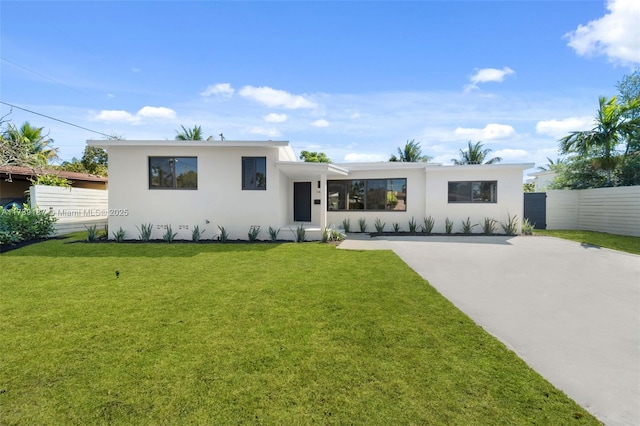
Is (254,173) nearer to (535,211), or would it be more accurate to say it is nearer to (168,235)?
(168,235)

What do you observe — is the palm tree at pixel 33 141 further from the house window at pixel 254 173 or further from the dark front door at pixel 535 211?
the dark front door at pixel 535 211

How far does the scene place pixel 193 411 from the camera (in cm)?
214

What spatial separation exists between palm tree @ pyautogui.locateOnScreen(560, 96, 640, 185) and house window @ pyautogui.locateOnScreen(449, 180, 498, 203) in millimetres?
6699

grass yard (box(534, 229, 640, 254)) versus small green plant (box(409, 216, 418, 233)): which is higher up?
small green plant (box(409, 216, 418, 233))

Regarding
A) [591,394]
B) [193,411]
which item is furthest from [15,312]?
[591,394]

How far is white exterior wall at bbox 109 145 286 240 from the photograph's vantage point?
10625 mm

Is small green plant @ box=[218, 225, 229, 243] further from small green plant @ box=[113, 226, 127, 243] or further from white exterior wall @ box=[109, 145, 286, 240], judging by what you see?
small green plant @ box=[113, 226, 127, 243]

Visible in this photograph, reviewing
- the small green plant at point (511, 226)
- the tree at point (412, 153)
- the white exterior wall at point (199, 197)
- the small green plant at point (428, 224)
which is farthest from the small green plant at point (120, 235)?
the tree at point (412, 153)

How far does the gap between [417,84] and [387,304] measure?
1067 centimetres

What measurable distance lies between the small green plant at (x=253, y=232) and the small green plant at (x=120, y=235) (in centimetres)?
483

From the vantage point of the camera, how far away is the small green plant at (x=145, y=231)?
1063 cm

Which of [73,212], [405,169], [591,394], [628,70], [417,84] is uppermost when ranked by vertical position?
[628,70]

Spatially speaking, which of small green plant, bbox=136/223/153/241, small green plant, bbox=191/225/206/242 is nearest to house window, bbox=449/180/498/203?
small green plant, bbox=191/225/206/242

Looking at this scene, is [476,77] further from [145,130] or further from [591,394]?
[145,130]
